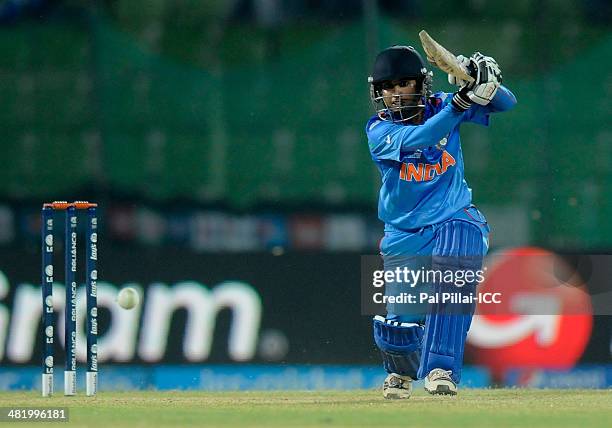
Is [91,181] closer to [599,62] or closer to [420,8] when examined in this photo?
[420,8]

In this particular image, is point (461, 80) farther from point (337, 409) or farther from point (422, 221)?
point (337, 409)

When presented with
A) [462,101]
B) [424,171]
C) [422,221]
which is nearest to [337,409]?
[422,221]

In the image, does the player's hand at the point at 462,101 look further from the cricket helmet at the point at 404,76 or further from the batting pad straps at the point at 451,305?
the batting pad straps at the point at 451,305

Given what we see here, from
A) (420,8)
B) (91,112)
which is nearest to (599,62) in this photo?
(420,8)

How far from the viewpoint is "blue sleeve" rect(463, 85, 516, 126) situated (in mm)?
6270

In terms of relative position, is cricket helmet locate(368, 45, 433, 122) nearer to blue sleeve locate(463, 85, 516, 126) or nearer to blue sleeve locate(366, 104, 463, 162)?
→ blue sleeve locate(366, 104, 463, 162)

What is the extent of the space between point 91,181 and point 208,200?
643 millimetres

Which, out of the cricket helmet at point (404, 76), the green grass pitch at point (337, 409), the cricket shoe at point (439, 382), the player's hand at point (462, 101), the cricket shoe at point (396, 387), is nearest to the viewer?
the green grass pitch at point (337, 409)

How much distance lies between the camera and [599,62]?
28.1ft

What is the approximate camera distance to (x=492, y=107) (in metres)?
6.32

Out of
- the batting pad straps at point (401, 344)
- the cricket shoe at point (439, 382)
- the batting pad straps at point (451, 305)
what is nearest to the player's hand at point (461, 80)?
the batting pad straps at point (451, 305)

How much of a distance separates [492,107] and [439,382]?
1.13 meters

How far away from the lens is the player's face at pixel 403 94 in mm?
6312

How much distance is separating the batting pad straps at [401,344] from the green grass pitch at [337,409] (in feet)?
0.47
